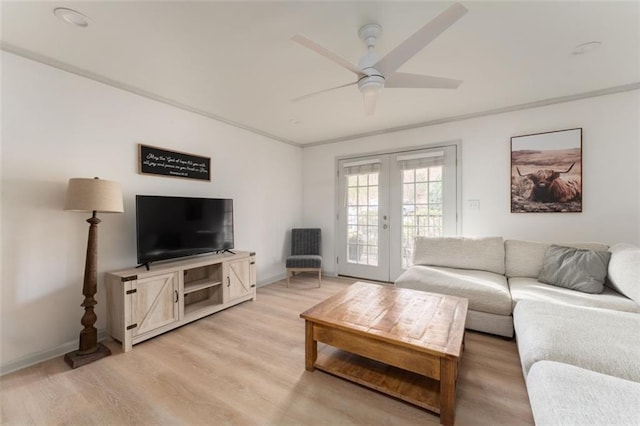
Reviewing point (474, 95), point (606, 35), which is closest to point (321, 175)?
point (474, 95)

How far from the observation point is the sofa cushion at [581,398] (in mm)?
896

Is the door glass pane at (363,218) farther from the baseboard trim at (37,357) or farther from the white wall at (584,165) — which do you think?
the baseboard trim at (37,357)

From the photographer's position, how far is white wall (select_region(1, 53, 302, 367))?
1970mm

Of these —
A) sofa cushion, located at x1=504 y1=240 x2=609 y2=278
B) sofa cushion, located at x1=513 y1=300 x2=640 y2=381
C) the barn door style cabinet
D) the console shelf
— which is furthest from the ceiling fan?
the console shelf

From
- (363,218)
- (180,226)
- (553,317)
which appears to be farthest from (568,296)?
(180,226)

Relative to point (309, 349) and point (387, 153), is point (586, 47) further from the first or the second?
point (309, 349)

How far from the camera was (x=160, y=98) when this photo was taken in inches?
111

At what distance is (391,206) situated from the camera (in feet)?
13.3

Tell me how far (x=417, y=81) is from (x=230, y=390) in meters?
2.54

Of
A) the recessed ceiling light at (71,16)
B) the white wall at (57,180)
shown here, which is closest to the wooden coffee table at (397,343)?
the white wall at (57,180)

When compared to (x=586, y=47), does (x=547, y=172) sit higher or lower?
lower

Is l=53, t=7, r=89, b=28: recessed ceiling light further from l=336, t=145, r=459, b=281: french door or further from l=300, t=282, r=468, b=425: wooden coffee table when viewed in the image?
l=336, t=145, r=459, b=281: french door

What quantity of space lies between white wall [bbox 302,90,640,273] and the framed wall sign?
2.74 m

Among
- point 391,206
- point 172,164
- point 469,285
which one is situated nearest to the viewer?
point 469,285
